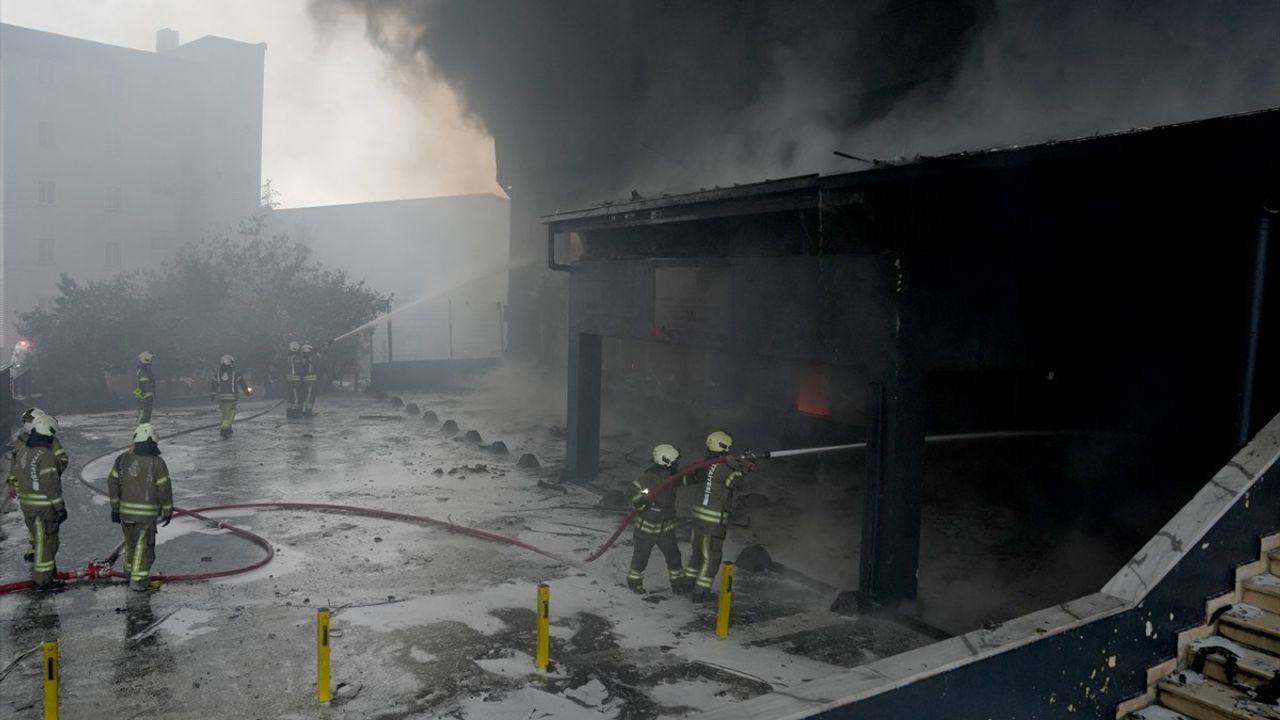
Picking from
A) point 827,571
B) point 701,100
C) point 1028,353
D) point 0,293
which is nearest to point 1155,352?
A: point 1028,353

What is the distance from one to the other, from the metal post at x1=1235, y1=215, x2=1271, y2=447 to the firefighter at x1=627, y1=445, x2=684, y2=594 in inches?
178

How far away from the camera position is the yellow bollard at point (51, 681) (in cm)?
496

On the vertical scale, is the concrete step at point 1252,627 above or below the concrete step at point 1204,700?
above

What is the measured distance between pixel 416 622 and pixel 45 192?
42.0m

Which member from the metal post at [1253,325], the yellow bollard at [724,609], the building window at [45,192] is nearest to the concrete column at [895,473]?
the yellow bollard at [724,609]

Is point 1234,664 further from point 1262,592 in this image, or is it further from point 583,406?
point 583,406

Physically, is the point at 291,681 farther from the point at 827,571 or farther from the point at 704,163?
the point at 704,163

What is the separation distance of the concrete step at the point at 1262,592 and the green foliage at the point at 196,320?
24.9m

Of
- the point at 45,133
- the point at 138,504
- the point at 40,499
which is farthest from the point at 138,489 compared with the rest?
the point at 45,133

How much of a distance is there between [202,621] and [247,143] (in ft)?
147

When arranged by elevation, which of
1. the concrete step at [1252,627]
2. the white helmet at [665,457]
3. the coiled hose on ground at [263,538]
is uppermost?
the white helmet at [665,457]

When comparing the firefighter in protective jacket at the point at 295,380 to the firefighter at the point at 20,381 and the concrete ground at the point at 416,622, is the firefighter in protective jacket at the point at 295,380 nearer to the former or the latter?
the firefighter at the point at 20,381

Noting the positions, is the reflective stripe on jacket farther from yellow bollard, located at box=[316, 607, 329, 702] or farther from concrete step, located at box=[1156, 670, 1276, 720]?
concrete step, located at box=[1156, 670, 1276, 720]

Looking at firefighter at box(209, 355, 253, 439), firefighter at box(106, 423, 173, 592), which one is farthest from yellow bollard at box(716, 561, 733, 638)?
firefighter at box(209, 355, 253, 439)
